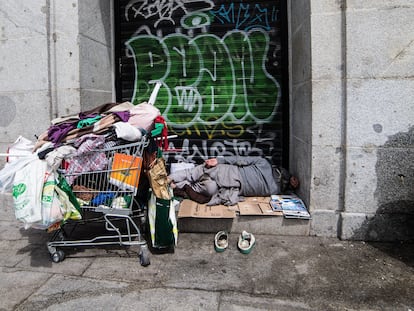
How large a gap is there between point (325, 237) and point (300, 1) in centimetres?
309

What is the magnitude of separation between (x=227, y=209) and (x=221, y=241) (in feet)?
1.65

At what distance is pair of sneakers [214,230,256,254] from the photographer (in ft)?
11.3

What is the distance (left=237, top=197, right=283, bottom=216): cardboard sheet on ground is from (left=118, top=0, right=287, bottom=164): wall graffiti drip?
0.90m

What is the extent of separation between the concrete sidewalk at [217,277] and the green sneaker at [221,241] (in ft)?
0.21

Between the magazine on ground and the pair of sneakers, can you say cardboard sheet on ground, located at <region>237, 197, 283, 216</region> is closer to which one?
the magazine on ground

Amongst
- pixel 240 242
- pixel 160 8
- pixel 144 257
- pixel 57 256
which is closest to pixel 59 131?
pixel 57 256

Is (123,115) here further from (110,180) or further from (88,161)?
(110,180)

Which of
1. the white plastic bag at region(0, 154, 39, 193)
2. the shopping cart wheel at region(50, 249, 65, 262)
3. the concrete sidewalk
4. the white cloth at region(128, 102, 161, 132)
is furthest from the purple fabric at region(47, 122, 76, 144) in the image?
the concrete sidewalk

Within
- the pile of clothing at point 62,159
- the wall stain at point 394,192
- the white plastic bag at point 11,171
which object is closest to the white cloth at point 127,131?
the pile of clothing at point 62,159

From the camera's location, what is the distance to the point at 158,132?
3299 millimetres

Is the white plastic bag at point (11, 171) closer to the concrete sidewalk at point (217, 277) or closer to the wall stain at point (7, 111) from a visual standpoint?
Answer: the concrete sidewalk at point (217, 277)

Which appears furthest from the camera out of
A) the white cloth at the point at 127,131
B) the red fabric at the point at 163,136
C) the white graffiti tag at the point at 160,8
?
the white graffiti tag at the point at 160,8

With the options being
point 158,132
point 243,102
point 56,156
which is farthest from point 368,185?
point 56,156

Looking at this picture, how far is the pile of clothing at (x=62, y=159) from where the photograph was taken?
2.91 m
